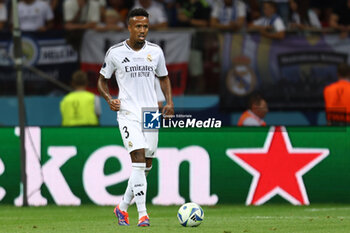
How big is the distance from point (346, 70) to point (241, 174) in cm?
284

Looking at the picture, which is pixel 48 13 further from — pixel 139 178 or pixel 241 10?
pixel 139 178

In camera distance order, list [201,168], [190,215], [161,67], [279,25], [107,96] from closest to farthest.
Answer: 1. [190,215]
2. [107,96]
3. [161,67]
4. [201,168]
5. [279,25]

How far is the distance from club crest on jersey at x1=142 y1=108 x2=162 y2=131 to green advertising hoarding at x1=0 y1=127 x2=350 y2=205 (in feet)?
12.9

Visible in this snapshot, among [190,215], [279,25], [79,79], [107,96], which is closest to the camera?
[190,215]

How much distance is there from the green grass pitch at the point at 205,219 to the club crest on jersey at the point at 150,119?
1.09m

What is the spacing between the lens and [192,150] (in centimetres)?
1488

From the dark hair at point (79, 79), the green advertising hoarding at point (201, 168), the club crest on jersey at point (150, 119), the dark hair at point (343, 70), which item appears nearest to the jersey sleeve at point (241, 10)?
the dark hair at point (343, 70)

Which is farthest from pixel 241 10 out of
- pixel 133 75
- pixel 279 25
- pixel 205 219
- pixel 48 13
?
pixel 133 75

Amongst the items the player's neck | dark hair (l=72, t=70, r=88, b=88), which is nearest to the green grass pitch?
the player's neck

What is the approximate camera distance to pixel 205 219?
11859mm

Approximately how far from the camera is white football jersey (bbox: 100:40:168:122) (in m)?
10.8

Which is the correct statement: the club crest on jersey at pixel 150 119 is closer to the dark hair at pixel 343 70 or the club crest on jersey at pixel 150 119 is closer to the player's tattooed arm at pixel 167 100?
the player's tattooed arm at pixel 167 100

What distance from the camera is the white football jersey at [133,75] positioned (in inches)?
425

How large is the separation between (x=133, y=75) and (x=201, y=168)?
14.0ft
